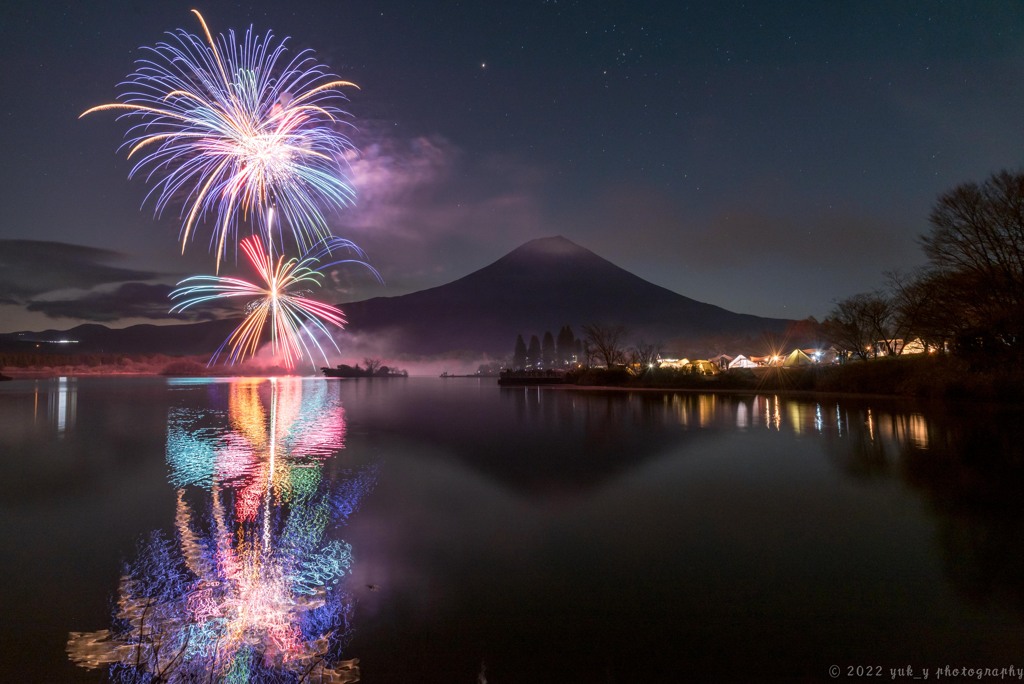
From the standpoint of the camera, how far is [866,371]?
37375 mm

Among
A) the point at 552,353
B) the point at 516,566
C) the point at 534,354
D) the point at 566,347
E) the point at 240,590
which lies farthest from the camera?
the point at 534,354

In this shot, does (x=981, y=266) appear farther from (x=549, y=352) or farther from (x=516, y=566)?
(x=549, y=352)

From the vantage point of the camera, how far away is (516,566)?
6.05 meters

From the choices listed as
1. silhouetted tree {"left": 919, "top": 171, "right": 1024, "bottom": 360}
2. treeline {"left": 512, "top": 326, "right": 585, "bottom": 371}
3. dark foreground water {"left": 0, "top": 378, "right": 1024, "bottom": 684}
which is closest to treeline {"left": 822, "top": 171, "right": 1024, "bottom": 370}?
silhouetted tree {"left": 919, "top": 171, "right": 1024, "bottom": 360}

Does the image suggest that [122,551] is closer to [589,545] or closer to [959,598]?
[589,545]

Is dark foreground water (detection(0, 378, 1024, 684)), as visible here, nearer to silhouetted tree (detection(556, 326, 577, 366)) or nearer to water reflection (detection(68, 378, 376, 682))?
water reflection (detection(68, 378, 376, 682))

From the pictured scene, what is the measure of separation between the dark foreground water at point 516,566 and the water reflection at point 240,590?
27mm

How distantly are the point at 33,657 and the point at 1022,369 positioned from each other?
3579 cm

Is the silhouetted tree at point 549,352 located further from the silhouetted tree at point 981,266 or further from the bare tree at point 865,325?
the silhouetted tree at point 981,266

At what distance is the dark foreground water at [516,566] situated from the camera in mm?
4090

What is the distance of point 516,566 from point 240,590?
9.46ft

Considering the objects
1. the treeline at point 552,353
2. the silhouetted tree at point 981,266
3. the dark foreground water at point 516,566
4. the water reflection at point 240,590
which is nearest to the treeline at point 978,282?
the silhouetted tree at point 981,266

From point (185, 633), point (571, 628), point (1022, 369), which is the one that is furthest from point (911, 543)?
point (1022, 369)

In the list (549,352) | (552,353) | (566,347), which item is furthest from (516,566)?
(549,352)
